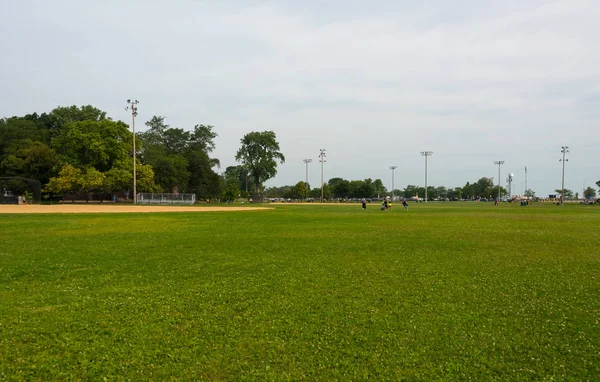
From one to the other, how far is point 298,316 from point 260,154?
10059 centimetres

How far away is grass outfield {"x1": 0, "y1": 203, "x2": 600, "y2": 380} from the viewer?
4.94 metres

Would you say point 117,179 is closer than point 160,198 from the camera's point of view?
Yes

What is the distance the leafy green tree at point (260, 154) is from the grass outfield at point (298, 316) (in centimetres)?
9280

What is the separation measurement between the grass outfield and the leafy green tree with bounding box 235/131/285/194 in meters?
92.8

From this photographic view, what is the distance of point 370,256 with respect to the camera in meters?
13.1

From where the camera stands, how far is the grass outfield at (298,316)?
494 centimetres

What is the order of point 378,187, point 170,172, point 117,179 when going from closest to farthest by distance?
point 117,179 < point 170,172 < point 378,187

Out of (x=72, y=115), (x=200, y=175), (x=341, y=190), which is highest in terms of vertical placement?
(x=72, y=115)

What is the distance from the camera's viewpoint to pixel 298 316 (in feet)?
22.0

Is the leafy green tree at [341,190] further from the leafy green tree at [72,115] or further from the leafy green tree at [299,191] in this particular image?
the leafy green tree at [72,115]

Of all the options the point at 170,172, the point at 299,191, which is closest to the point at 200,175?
the point at 170,172

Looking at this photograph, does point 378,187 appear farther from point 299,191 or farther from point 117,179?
point 117,179

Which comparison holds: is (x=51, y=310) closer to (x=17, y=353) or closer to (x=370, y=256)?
(x=17, y=353)

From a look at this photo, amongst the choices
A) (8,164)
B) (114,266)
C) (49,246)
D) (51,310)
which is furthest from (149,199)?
(51,310)
